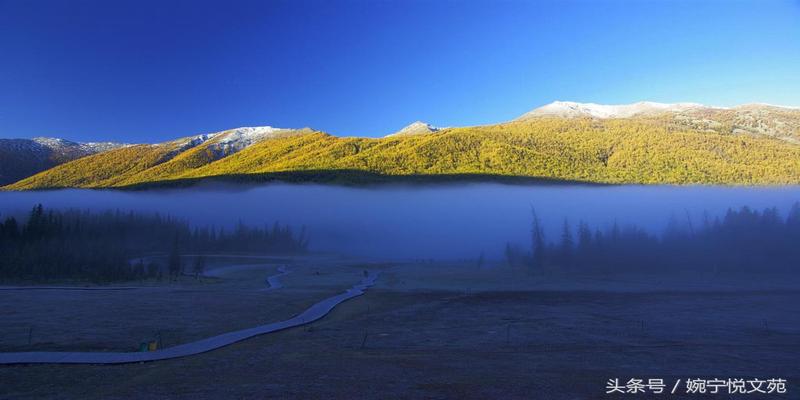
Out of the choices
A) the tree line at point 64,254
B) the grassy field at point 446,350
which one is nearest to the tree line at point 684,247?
the grassy field at point 446,350

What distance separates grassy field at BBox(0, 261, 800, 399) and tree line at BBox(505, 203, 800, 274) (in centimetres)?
7245

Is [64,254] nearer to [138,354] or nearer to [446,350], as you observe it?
[138,354]

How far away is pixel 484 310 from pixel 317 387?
37559 mm

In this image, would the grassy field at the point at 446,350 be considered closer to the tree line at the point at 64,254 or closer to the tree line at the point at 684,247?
the tree line at the point at 64,254

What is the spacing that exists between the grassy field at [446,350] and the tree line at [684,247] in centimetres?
7245

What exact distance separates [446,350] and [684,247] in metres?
144

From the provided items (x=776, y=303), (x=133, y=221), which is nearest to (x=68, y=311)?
(x=776, y=303)

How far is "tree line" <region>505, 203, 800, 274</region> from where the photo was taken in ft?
447

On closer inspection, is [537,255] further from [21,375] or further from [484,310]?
[21,375]

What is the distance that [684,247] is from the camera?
6063 inches

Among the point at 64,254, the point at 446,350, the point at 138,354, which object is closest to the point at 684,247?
the point at 446,350

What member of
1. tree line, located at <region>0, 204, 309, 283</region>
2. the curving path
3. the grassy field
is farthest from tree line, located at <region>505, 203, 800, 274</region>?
the curving path

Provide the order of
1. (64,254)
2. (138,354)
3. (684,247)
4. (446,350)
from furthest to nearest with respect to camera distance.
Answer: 1. (684,247)
2. (64,254)
3. (446,350)
4. (138,354)

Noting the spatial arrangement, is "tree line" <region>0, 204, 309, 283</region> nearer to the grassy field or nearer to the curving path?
the grassy field
